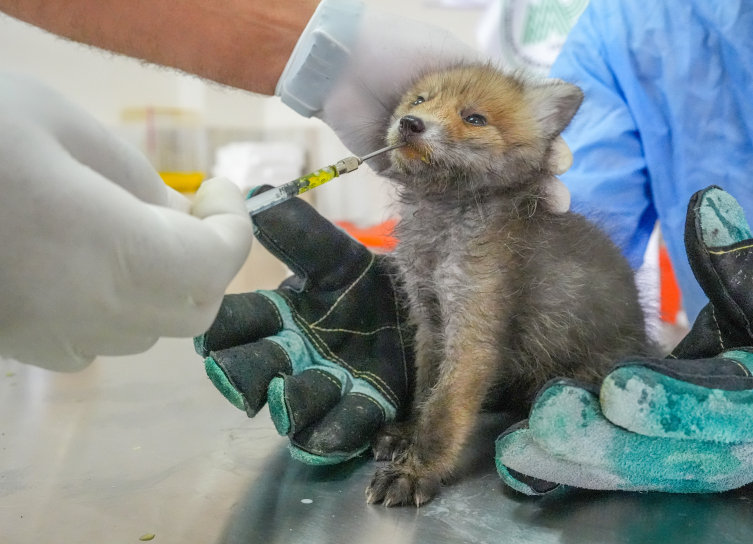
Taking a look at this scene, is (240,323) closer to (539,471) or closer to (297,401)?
(297,401)

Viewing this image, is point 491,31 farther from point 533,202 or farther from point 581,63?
point 533,202

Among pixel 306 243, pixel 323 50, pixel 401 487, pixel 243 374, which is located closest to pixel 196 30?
pixel 323 50

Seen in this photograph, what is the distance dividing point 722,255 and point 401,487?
1.97 ft

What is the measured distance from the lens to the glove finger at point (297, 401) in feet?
3.05

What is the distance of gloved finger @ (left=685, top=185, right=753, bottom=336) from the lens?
3.10ft

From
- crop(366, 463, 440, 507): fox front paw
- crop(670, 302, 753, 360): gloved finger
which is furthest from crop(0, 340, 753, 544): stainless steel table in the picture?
crop(670, 302, 753, 360): gloved finger

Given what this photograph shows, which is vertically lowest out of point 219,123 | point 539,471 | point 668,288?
point 219,123

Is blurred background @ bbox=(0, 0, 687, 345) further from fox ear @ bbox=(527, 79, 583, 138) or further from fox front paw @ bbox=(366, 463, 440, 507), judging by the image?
fox front paw @ bbox=(366, 463, 440, 507)

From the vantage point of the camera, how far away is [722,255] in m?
0.95

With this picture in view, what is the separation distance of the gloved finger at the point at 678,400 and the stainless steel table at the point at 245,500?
0.44 ft

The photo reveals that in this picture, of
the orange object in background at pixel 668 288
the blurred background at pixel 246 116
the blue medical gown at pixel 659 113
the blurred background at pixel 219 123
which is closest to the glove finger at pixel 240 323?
the blue medical gown at pixel 659 113

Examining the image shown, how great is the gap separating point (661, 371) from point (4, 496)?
0.92 meters

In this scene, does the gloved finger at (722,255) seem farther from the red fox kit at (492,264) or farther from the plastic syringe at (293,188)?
the plastic syringe at (293,188)

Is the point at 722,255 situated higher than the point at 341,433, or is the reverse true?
the point at 722,255
